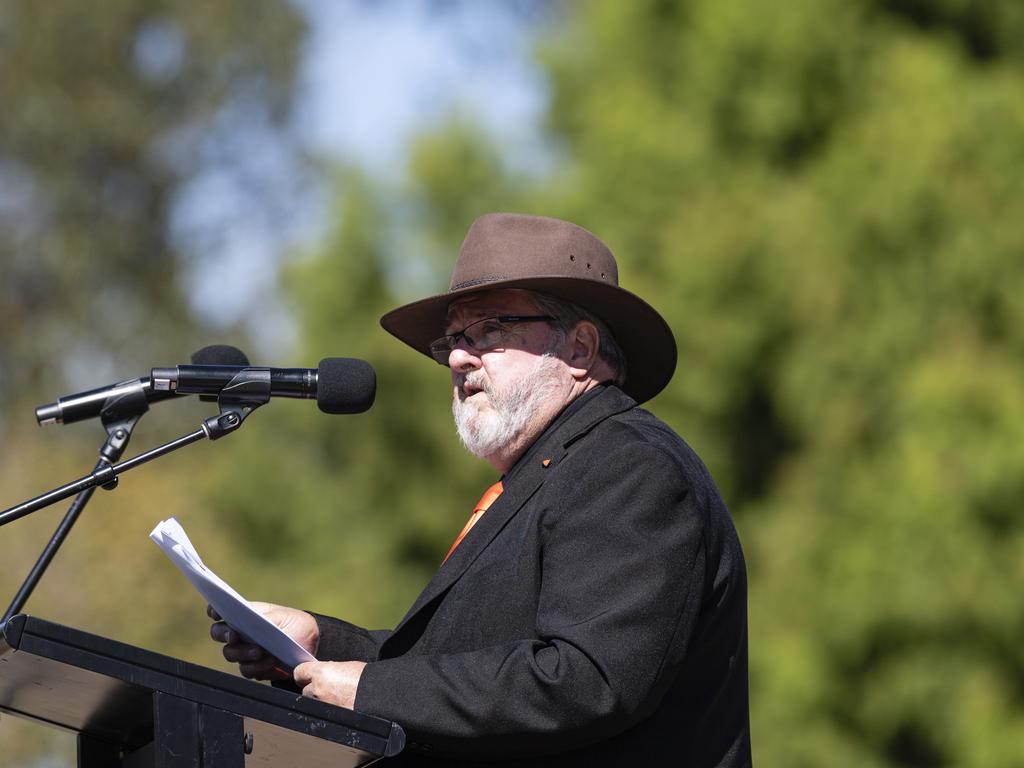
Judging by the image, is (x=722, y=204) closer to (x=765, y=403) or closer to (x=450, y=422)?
(x=765, y=403)

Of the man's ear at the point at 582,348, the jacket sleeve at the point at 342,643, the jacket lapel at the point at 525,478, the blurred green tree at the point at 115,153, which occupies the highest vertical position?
the blurred green tree at the point at 115,153

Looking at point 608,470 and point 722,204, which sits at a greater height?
point 722,204

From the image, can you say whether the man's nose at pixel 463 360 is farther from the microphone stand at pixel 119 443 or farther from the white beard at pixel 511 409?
the microphone stand at pixel 119 443

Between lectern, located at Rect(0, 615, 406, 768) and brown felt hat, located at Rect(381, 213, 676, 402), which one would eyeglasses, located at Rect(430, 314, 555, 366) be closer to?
brown felt hat, located at Rect(381, 213, 676, 402)

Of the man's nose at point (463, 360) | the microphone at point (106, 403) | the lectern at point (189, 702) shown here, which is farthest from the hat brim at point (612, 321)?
the lectern at point (189, 702)

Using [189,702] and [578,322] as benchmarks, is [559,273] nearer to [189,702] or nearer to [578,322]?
[578,322]

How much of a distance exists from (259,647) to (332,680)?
341mm

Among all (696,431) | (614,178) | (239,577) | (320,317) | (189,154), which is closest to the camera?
(696,431)

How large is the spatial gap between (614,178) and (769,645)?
A: 11.3 ft

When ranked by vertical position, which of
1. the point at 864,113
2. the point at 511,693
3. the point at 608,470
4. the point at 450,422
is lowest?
the point at 511,693

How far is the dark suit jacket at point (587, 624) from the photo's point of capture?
93.4 inches

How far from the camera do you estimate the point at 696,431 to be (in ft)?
32.8

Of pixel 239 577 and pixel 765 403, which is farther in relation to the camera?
pixel 239 577

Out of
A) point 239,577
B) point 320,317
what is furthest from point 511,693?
point 239,577
